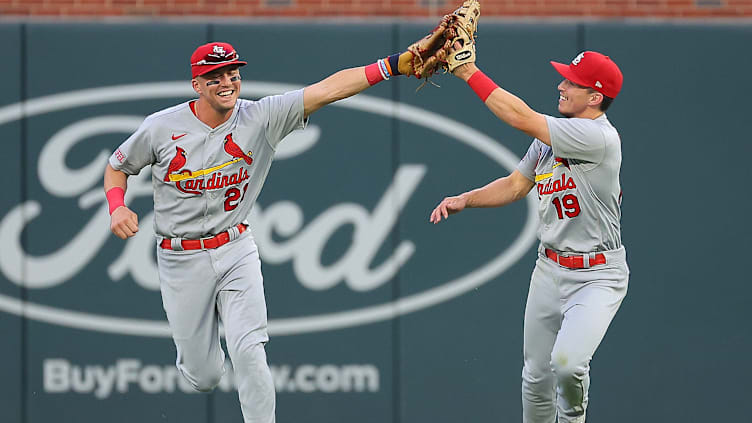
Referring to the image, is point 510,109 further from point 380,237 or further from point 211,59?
point 380,237

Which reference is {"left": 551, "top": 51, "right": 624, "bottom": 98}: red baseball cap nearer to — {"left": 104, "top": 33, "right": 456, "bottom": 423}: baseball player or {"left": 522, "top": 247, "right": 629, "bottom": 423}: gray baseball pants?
{"left": 104, "top": 33, "right": 456, "bottom": 423}: baseball player

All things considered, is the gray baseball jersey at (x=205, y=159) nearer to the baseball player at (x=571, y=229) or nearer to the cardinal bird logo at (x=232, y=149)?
the cardinal bird logo at (x=232, y=149)

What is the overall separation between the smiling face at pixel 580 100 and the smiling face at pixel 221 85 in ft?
5.09

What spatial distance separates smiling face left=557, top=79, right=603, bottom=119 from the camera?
469cm

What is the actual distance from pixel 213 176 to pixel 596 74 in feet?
6.09

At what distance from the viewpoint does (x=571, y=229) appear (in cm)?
470

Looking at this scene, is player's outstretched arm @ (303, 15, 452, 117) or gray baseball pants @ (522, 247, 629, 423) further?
player's outstretched arm @ (303, 15, 452, 117)

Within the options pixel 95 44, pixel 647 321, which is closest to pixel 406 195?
pixel 647 321

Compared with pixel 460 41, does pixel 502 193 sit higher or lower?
lower

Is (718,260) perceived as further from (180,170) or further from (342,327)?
(180,170)

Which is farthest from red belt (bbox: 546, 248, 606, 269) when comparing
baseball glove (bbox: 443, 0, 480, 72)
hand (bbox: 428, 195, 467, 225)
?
baseball glove (bbox: 443, 0, 480, 72)

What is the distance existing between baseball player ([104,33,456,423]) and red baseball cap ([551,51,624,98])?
0.65 metres

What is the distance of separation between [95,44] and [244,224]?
229 cm

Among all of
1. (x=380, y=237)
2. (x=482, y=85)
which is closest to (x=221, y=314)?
(x=482, y=85)
